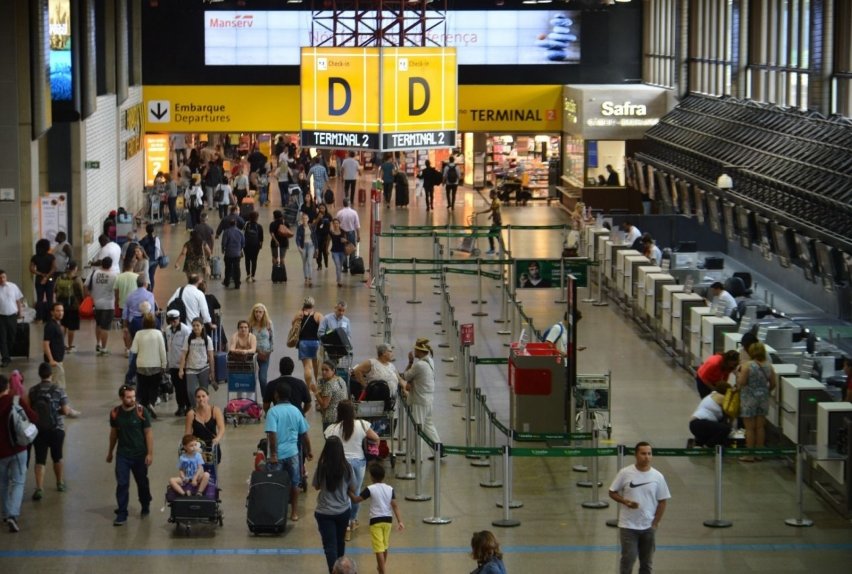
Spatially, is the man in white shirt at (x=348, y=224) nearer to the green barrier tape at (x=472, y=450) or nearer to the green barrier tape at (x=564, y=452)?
the green barrier tape at (x=472, y=450)

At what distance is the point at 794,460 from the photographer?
17.3 metres

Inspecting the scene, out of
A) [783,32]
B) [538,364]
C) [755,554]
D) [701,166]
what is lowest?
[755,554]

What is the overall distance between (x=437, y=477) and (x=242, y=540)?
184 centimetres

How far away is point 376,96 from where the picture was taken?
94.5 feet

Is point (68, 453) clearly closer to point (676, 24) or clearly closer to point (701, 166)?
point (701, 166)

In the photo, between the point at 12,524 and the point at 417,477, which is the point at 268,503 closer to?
the point at 417,477

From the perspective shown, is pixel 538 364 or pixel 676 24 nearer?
pixel 538 364

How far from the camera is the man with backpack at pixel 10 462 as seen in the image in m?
14.7

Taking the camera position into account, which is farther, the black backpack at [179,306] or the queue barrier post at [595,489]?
the black backpack at [179,306]

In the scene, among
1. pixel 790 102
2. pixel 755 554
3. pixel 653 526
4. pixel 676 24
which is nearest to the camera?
pixel 653 526

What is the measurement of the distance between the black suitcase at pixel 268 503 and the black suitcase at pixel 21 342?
885cm

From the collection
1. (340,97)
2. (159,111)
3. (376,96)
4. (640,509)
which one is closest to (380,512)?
(640,509)

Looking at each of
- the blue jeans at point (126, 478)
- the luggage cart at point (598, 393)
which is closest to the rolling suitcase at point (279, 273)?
the luggage cart at point (598, 393)

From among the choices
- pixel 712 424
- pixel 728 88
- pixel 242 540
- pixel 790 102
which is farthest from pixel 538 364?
pixel 728 88
